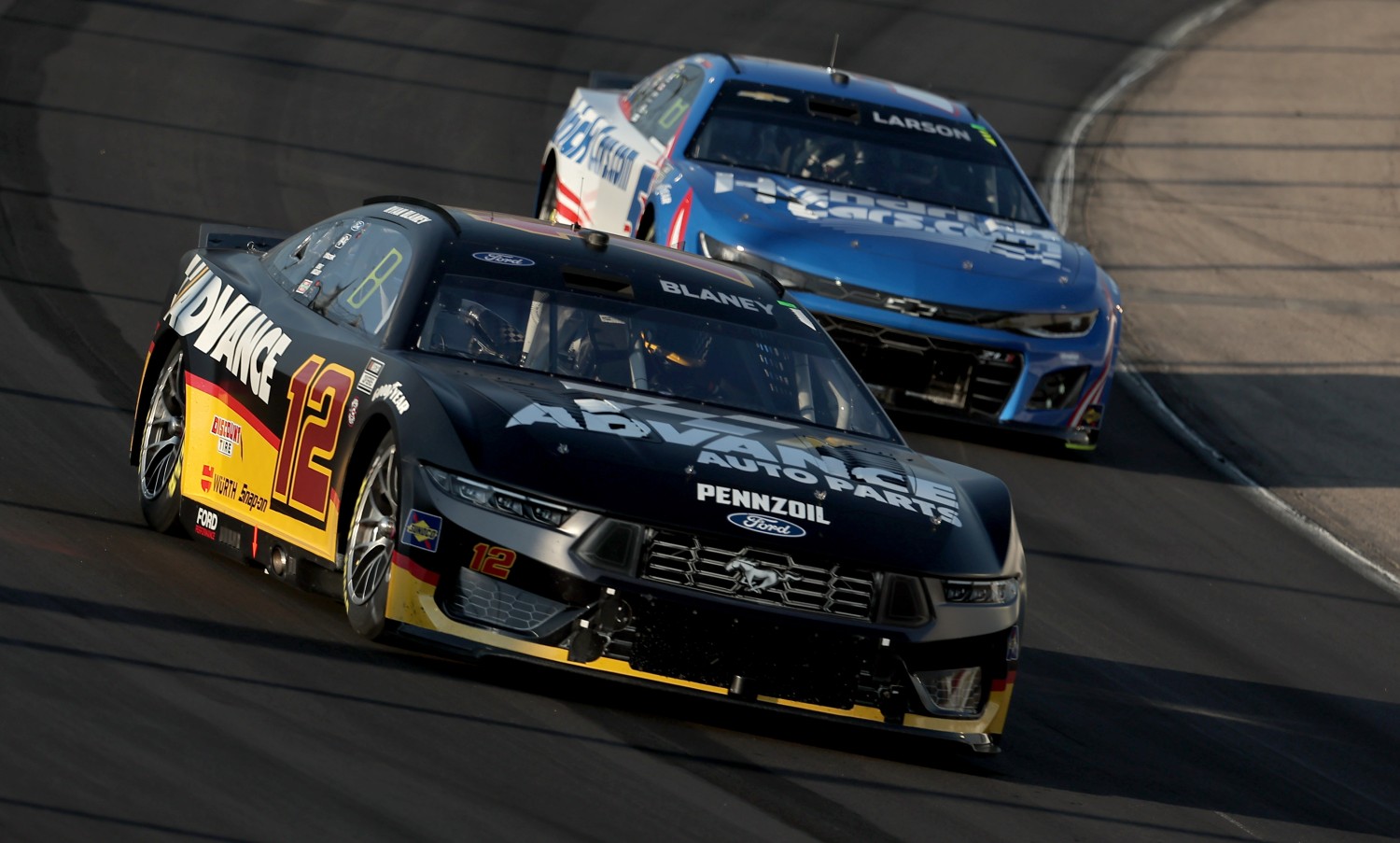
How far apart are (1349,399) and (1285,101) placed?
9094 millimetres

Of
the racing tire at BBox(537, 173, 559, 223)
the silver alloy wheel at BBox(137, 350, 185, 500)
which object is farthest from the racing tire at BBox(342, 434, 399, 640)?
the racing tire at BBox(537, 173, 559, 223)

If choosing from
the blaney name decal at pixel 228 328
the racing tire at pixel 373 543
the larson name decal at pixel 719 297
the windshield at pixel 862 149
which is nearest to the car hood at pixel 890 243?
the windshield at pixel 862 149

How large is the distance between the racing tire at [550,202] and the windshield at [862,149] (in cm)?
145

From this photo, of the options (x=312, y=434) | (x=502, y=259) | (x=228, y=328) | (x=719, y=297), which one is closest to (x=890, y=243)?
(x=719, y=297)

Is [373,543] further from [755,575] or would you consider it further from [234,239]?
[234,239]

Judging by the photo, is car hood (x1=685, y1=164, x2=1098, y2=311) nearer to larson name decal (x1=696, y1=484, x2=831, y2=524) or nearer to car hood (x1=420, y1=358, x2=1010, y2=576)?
car hood (x1=420, y1=358, x2=1010, y2=576)

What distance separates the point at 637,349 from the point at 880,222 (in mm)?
4858

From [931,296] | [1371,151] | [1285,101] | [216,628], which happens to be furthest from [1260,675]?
[1285,101]

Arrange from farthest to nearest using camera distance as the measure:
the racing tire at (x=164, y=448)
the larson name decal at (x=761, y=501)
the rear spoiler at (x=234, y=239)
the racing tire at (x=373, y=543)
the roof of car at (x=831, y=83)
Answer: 1. the roof of car at (x=831, y=83)
2. the rear spoiler at (x=234, y=239)
3. the racing tire at (x=164, y=448)
4. the racing tire at (x=373, y=543)
5. the larson name decal at (x=761, y=501)

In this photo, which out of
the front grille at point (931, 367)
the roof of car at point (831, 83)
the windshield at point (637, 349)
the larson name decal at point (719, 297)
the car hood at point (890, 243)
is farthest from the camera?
the roof of car at point (831, 83)

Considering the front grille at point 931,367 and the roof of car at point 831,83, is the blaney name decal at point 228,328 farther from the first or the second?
the roof of car at point 831,83

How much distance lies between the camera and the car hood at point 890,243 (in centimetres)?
1184

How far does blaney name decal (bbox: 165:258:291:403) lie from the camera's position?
7.80 m

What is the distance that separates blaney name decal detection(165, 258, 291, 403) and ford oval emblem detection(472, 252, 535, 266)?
699 mm
